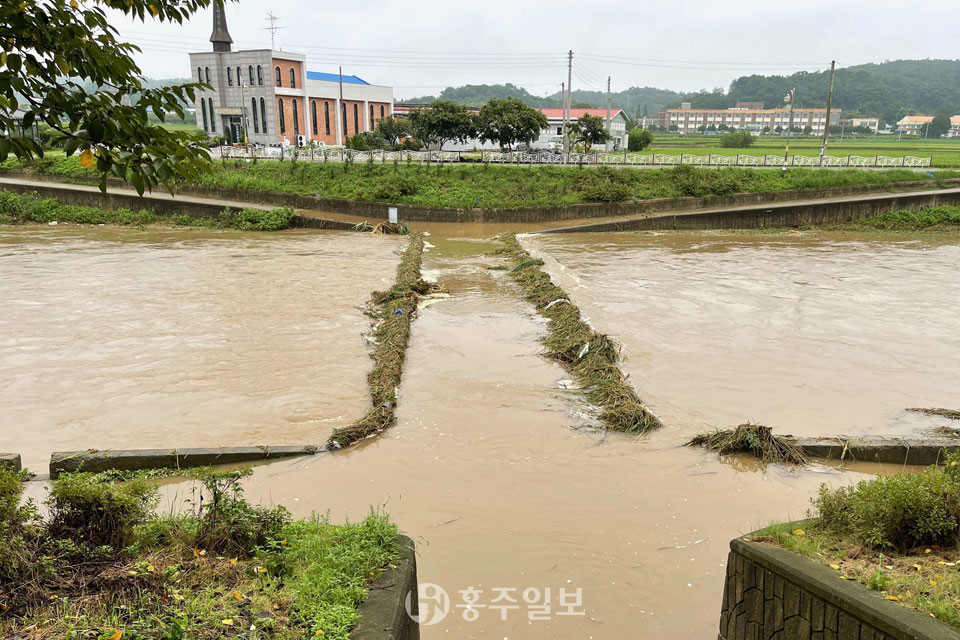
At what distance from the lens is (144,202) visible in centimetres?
2695

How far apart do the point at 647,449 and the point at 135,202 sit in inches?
1009

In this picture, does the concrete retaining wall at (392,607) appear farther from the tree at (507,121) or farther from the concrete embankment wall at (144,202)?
the tree at (507,121)

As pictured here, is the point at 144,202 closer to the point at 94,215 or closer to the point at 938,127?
the point at 94,215

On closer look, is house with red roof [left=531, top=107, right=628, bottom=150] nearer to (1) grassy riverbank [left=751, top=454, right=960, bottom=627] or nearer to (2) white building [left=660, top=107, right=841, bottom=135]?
(1) grassy riverbank [left=751, top=454, right=960, bottom=627]

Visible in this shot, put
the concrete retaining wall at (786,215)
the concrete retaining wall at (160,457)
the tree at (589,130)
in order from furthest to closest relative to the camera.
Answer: the tree at (589,130), the concrete retaining wall at (786,215), the concrete retaining wall at (160,457)

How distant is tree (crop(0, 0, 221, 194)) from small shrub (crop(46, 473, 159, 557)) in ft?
6.26

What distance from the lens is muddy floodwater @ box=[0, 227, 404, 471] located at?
7.96m

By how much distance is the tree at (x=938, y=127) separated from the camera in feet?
326

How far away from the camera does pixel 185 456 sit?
6770 mm

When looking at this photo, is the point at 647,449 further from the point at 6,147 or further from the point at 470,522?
the point at 6,147

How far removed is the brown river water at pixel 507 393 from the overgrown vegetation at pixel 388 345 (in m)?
0.20

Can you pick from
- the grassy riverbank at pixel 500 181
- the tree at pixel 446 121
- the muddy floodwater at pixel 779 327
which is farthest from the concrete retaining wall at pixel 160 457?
the tree at pixel 446 121

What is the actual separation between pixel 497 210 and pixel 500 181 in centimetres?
367

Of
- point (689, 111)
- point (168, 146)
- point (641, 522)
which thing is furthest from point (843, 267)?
point (689, 111)
